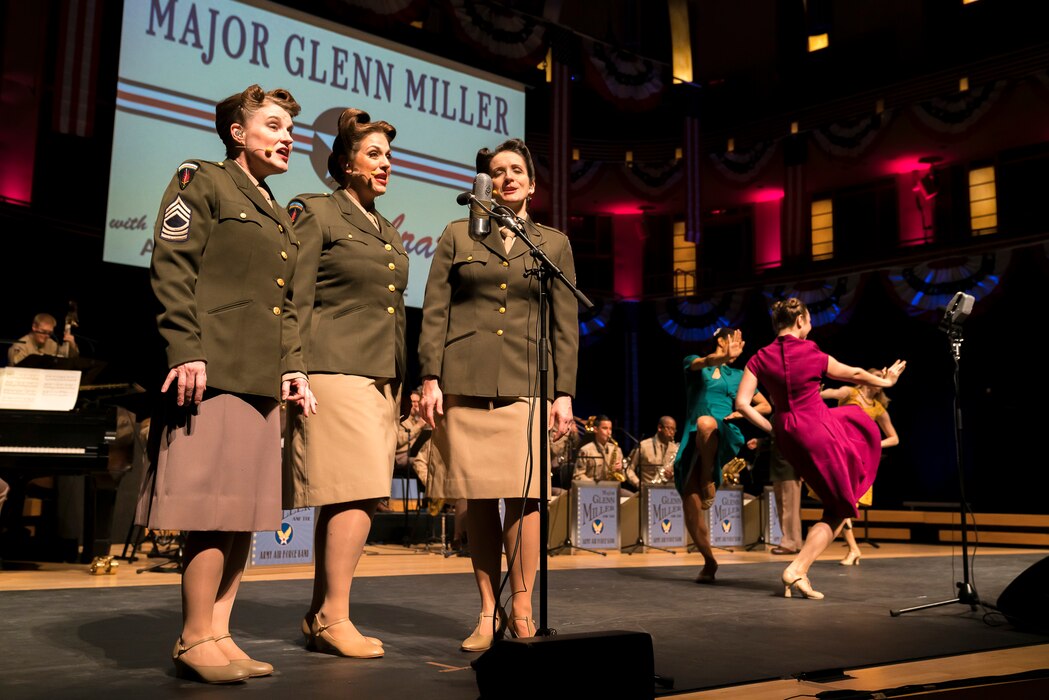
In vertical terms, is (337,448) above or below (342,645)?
above

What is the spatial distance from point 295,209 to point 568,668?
5.70ft

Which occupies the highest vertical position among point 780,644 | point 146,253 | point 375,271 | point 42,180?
point 42,180

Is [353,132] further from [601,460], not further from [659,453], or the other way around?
[659,453]

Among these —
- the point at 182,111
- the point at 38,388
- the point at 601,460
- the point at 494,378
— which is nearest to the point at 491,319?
the point at 494,378

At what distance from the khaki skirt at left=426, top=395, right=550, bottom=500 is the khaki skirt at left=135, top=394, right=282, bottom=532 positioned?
709 mm

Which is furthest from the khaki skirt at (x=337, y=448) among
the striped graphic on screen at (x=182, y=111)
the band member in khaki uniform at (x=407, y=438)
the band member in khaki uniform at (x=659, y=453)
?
the band member in khaki uniform at (x=659, y=453)

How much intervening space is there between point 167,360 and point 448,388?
103cm

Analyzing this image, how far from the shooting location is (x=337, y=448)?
9.77 ft

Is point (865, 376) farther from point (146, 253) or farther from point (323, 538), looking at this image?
point (146, 253)

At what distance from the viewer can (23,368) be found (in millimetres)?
5586

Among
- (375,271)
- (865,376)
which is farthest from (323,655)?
(865,376)

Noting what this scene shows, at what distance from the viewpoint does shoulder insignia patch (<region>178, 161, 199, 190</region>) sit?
2574mm

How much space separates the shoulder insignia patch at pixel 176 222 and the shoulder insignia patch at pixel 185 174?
50 millimetres

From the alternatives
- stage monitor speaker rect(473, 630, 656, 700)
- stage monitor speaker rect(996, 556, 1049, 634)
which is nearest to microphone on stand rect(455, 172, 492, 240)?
stage monitor speaker rect(473, 630, 656, 700)
